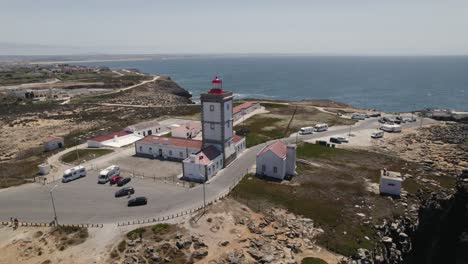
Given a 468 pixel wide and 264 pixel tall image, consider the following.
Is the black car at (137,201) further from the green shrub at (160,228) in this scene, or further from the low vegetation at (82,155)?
the low vegetation at (82,155)

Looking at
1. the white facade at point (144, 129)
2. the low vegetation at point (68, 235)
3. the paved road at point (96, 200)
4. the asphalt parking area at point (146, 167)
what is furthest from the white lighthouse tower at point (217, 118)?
the white facade at point (144, 129)

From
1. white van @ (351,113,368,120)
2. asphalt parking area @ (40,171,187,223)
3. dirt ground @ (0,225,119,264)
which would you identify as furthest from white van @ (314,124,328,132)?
dirt ground @ (0,225,119,264)

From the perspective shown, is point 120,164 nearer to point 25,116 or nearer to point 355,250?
point 355,250

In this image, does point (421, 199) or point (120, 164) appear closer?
point (421, 199)

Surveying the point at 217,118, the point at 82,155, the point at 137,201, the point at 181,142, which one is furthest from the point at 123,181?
the point at 82,155

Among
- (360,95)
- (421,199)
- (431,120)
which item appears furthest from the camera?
(360,95)

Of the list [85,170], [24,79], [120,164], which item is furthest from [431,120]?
[24,79]
